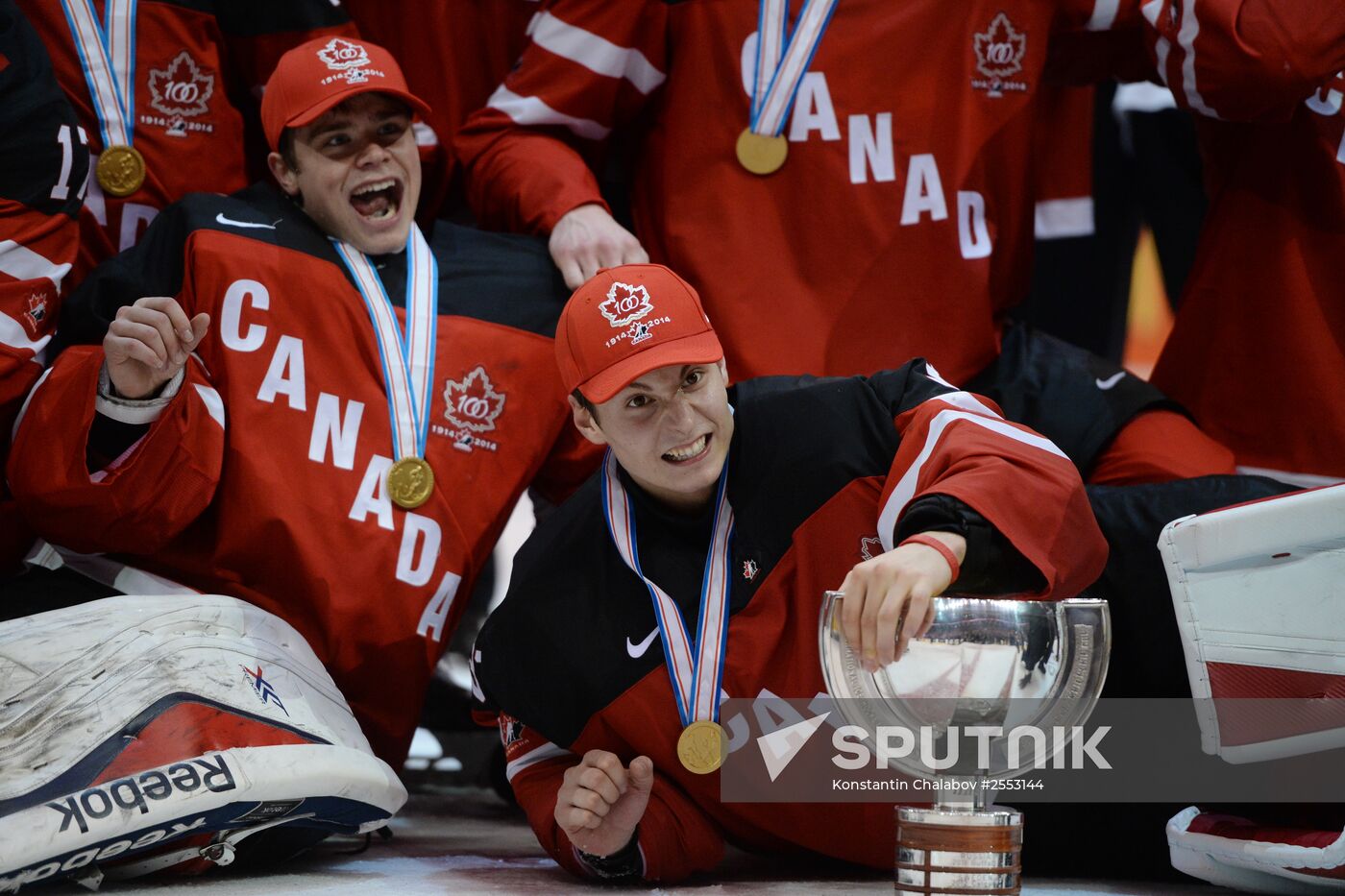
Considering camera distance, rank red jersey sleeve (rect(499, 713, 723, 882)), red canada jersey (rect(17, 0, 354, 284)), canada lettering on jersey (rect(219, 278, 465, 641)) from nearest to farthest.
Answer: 1. red jersey sleeve (rect(499, 713, 723, 882))
2. canada lettering on jersey (rect(219, 278, 465, 641))
3. red canada jersey (rect(17, 0, 354, 284))

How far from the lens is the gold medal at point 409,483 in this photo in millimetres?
2285

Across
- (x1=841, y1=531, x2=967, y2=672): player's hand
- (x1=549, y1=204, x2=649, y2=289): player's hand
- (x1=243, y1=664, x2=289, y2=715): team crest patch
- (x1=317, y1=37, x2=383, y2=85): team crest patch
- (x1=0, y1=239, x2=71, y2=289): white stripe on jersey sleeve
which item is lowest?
(x1=243, y1=664, x2=289, y2=715): team crest patch

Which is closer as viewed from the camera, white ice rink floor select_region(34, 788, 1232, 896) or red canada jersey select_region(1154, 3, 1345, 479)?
white ice rink floor select_region(34, 788, 1232, 896)

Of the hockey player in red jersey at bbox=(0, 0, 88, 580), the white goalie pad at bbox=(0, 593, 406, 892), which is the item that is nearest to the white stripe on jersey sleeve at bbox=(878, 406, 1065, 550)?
the white goalie pad at bbox=(0, 593, 406, 892)

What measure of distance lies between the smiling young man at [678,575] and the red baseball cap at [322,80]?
673mm

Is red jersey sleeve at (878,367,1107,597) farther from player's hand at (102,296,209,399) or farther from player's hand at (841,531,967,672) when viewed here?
player's hand at (102,296,209,399)

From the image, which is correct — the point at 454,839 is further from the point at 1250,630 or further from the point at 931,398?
the point at 1250,630

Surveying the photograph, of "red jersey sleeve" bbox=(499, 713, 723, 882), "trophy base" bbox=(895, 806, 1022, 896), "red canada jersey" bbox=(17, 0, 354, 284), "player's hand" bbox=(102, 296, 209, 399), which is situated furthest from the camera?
"red canada jersey" bbox=(17, 0, 354, 284)

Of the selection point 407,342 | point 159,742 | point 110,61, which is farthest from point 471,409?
point 110,61

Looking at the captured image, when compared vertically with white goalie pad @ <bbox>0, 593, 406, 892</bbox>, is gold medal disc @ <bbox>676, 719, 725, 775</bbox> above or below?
below

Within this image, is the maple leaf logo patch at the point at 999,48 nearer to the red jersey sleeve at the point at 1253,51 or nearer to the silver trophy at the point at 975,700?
the red jersey sleeve at the point at 1253,51

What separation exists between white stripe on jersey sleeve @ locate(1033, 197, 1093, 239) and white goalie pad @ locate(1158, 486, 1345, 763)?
145 cm

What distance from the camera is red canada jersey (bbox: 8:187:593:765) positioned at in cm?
213

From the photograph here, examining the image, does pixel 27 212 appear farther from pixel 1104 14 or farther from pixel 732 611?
pixel 1104 14
